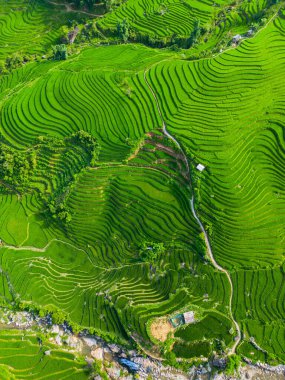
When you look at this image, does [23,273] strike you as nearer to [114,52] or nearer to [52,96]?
[52,96]

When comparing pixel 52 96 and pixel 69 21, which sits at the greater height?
pixel 69 21

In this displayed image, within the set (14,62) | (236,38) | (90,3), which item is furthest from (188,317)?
(90,3)

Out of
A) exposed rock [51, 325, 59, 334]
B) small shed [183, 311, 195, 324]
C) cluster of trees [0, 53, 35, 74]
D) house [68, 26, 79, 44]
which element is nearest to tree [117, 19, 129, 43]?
house [68, 26, 79, 44]

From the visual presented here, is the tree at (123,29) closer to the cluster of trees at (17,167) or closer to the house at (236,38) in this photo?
the house at (236,38)

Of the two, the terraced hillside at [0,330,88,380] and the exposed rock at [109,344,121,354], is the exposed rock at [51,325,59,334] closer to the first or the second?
the terraced hillside at [0,330,88,380]

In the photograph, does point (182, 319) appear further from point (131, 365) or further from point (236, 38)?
point (236, 38)

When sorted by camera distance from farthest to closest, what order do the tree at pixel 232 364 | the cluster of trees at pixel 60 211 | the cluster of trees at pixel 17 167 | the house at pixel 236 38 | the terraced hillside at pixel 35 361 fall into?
the house at pixel 236 38 < the cluster of trees at pixel 17 167 < the cluster of trees at pixel 60 211 < the terraced hillside at pixel 35 361 < the tree at pixel 232 364

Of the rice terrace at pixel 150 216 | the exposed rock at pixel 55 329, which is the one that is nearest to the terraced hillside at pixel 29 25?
the rice terrace at pixel 150 216

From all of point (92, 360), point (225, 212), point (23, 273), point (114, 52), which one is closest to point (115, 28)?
point (114, 52)
